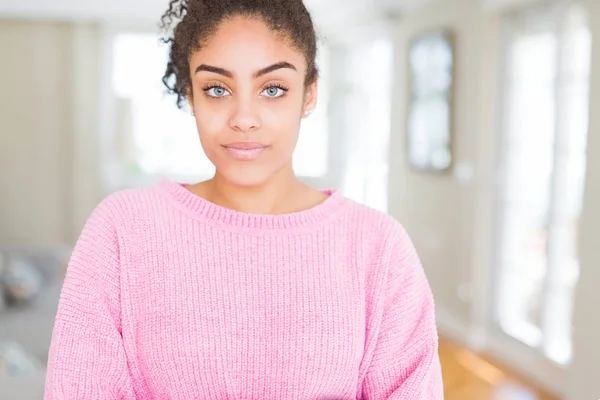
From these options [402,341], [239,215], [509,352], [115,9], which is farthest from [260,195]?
[115,9]

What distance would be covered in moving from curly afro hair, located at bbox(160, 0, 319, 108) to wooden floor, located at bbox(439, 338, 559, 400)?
284 cm

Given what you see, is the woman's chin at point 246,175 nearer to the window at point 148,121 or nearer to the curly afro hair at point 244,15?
the curly afro hair at point 244,15

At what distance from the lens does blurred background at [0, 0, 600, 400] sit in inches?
138

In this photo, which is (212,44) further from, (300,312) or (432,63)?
(432,63)

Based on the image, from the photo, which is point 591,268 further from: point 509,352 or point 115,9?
point 115,9

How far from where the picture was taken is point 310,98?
40.2 inches

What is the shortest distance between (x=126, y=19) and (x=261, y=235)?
5956 millimetres

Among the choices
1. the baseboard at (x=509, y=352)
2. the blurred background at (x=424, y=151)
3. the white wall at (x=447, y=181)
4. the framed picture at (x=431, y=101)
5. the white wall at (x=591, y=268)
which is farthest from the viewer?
the framed picture at (x=431, y=101)

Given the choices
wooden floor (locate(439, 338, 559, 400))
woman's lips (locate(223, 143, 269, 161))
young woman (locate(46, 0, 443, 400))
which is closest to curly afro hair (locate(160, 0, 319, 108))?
young woman (locate(46, 0, 443, 400))

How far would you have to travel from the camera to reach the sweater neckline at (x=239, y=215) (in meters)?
1.02

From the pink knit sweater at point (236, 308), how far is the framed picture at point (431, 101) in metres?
3.78

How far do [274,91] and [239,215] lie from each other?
0.62 ft

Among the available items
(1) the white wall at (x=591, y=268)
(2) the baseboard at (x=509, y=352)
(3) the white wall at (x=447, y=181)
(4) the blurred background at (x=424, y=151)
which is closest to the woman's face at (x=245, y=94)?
(4) the blurred background at (x=424, y=151)

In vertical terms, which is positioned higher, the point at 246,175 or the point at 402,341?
the point at 246,175
